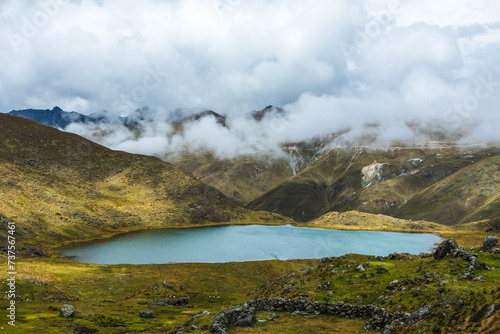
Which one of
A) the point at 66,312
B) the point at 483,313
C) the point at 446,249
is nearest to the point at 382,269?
the point at 446,249

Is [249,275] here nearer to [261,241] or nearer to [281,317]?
[281,317]

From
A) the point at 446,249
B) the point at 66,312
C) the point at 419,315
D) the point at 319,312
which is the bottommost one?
the point at 319,312

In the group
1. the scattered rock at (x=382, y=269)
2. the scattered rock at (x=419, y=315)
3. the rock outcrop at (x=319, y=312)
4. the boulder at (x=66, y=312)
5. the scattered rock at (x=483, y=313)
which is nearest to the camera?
the scattered rock at (x=483, y=313)

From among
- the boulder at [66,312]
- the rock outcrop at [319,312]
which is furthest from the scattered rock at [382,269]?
the boulder at [66,312]

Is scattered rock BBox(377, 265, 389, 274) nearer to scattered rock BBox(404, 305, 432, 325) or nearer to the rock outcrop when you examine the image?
the rock outcrop

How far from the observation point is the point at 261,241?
175 m

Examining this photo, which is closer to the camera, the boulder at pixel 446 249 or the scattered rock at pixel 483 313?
the scattered rock at pixel 483 313

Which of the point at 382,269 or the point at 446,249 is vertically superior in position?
the point at 446,249

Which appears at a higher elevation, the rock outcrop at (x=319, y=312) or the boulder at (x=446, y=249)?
the boulder at (x=446, y=249)

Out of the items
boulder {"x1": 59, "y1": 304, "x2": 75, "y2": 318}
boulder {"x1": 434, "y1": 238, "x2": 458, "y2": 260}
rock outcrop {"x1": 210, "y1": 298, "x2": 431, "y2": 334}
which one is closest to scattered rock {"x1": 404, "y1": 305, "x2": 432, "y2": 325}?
rock outcrop {"x1": 210, "y1": 298, "x2": 431, "y2": 334}

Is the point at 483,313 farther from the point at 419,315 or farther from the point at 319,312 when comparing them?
the point at 319,312

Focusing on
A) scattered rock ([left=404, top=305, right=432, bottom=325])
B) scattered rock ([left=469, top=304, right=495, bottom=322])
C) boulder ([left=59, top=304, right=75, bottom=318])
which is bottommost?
boulder ([left=59, top=304, right=75, bottom=318])

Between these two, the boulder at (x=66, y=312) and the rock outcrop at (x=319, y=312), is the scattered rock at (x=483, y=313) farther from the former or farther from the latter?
the boulder at (x=66, y=312)

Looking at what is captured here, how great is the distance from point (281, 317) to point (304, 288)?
24.4ft
